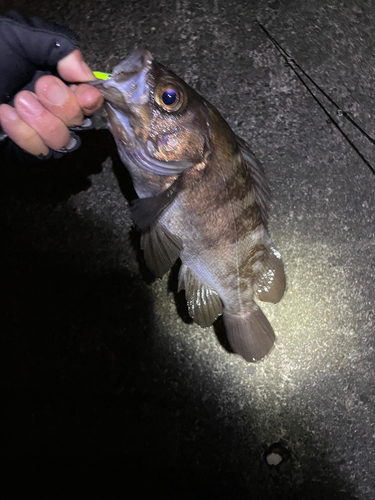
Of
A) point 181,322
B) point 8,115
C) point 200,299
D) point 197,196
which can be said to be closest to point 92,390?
point 181,322

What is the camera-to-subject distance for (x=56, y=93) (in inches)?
41.1

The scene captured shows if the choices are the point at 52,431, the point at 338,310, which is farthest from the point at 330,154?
the point at 52,431

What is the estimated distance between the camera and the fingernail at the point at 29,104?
1046mm

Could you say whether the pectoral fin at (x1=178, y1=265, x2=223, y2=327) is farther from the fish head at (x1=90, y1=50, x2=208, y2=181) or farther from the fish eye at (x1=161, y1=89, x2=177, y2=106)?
the fish eye at (x1=161, y1=89, x2=177, y2=106)

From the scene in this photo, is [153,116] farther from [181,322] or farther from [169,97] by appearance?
[181,322]

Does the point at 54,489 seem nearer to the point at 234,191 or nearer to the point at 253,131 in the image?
the point at 234,191

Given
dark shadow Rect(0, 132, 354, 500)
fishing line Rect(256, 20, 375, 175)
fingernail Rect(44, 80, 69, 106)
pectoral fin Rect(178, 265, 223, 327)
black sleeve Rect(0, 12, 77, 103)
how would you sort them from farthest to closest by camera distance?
fishing line Rect(256, 20, 375, 175), dark shadow Rect(0, 132, 354, 500), pectoral fin Rect(178, 265, 223, 327), black sleeve Rect(0, 12, 77, 103), fingernail Rect(44, 80, 69, 106)

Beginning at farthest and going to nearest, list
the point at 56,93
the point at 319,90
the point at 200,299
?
the point at 319,90 → the point at 200,299 → the point at 56,93

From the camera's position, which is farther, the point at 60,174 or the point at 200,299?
the point at 60,174

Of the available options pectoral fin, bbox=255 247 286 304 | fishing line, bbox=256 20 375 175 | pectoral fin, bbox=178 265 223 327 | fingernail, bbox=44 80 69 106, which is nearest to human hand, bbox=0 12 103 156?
fingernail, bbox=44 80 69 106

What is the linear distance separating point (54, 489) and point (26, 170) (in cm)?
160

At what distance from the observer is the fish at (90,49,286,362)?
3.61ft

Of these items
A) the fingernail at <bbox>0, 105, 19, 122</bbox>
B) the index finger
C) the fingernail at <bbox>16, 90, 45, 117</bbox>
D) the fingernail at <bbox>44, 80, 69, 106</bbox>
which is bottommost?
the fingernail at <bbox>0, 105, 19, 122</bbox>

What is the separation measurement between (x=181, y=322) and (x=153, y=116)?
1.01 meters
